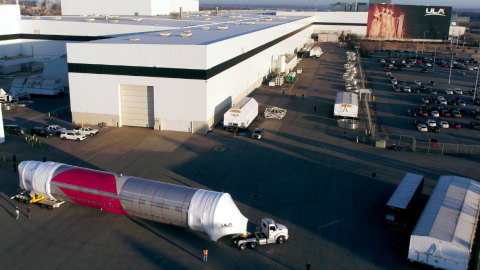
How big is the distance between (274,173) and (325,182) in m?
4.09

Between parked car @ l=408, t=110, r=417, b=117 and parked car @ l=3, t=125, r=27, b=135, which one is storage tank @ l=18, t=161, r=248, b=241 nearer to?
parked car @ l=3, t=125, r=27, b=135

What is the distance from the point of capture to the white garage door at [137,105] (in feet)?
145

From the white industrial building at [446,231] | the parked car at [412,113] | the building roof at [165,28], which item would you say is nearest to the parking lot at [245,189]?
the white industrial building at [446,231]

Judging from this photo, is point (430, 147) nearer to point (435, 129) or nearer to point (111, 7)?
point (435, 129)

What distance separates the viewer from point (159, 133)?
141ft

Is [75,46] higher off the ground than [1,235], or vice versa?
[75,46]

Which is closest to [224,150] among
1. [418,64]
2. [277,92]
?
[277,92]

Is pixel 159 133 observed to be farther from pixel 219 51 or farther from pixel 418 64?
pixel 418 64

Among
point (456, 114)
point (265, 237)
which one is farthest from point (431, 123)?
point (265, 237)

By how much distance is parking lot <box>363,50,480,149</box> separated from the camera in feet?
147

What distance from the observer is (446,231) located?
2162 centimetres

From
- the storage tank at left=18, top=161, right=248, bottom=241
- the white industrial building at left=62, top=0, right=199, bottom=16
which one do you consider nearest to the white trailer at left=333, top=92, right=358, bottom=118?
the storage tank at left=18, top=161, right=248, bottom=241

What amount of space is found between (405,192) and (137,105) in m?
29.1

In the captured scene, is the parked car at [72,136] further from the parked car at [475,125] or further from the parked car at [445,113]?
the parked car at [445,113]
